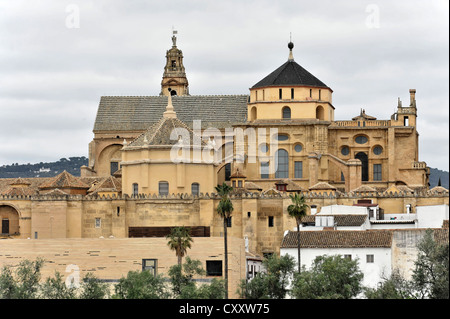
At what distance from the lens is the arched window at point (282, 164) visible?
385ft

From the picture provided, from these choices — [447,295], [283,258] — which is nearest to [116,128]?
Result: [283,258]

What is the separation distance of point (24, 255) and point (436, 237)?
1038 inches

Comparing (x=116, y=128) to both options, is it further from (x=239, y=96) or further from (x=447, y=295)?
(x=447, y=295)

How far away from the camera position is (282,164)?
117625 millimetres

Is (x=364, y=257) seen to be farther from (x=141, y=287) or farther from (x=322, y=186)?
(x=322, y=186)

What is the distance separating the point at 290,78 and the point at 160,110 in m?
12.2

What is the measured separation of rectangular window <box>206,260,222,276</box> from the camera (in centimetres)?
9369

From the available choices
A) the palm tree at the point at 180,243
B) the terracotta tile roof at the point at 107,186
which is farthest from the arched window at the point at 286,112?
Answer: the palm tree at the point at 180,243

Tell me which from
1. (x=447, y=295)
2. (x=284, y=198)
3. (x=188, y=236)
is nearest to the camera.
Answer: (x=447, y=295)

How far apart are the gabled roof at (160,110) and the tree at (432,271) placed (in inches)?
1505

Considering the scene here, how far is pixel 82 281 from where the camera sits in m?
93.0

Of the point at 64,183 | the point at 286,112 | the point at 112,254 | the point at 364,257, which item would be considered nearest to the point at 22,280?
the point at 112,254

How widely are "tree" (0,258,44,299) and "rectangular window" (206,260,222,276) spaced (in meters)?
10.4
